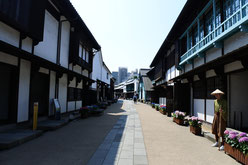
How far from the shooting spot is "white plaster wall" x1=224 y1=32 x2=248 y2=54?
237 inches

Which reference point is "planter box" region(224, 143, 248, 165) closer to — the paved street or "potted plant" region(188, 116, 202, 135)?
the paved street

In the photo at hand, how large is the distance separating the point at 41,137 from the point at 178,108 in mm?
10211

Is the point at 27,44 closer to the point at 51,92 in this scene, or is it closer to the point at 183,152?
the point at 51,92

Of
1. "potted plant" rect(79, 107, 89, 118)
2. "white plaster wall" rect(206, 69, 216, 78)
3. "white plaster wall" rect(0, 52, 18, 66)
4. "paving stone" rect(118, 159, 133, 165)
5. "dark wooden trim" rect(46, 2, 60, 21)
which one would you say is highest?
"dark wooden trim" rect(46, 2, 60, 21)

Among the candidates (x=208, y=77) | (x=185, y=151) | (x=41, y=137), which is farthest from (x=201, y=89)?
(x=41, y=137)

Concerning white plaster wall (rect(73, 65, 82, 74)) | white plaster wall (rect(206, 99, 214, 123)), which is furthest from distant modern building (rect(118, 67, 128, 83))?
white plaster wall (rect(206, 99, 214, 123))

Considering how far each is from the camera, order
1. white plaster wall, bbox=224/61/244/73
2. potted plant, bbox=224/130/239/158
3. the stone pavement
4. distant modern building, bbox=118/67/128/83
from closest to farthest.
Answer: the stone pavement, potted plant, bbox=224/130/239/158, white plaster wall, bbox=224/61/244/73, distant modern building, bbox=118/67/128/83

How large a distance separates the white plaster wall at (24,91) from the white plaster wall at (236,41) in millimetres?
9592

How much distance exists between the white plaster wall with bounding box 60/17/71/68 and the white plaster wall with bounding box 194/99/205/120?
10.1 meters

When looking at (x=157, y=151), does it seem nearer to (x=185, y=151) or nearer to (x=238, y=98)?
(x=185, y=151)

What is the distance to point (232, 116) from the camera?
7340mm

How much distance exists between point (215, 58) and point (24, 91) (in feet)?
32.0

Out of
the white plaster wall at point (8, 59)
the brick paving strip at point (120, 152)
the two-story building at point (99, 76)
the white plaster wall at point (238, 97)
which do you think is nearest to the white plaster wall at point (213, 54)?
the white plaster wall at point (238, 97)

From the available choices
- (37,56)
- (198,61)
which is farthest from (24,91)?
(198,61)
